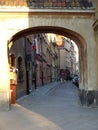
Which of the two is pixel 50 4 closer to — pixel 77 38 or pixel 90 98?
pixel 77 38

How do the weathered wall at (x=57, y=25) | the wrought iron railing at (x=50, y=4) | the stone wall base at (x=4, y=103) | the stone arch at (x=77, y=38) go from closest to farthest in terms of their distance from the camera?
1. the stone wall base at (x=4, y=103)
2. the weathered wall at (x=57, y=25)
3. the wrought iron railing at (x=50, y=4)
4. the stone arch at (x=77, y=38)

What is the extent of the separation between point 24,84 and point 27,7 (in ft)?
41.4

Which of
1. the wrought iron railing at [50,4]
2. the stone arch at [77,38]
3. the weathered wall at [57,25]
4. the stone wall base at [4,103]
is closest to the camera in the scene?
the stone wall base at [4,103]

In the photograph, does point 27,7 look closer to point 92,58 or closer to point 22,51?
point 92,58

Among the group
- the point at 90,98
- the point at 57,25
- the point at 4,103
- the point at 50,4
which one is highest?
the point at 50,4

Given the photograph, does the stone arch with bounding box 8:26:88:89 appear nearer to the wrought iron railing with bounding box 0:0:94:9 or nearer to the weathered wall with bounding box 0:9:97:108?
the weathered wall with bounding box 0:9:97:108

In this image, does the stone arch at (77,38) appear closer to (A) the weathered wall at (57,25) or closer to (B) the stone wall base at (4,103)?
(A) the weathered wall at (57,25)

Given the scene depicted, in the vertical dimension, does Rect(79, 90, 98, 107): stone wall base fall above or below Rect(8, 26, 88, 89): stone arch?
below

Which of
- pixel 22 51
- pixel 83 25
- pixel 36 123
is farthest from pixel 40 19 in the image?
pixel 22 51

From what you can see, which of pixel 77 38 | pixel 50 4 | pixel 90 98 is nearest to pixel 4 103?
pixel 90 98

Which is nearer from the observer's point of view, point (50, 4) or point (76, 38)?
point (50, 4)

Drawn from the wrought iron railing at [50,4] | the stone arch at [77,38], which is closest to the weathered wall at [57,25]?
the stone arch at [77,38]

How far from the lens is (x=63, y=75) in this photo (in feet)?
345

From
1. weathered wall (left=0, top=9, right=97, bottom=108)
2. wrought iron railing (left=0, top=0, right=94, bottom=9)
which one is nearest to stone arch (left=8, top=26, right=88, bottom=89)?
weathered wall (left=0, top=9, right=97, bottom=108)
